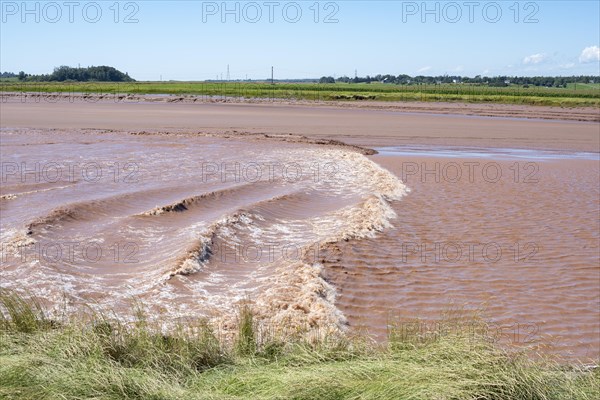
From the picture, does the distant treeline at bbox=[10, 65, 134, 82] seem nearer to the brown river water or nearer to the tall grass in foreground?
the brown river water

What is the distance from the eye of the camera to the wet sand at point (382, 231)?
7.77m

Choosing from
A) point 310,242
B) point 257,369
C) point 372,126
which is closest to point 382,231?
point 310,242

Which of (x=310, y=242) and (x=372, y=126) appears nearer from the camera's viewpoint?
(x=310, y=242)

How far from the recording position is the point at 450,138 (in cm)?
2842

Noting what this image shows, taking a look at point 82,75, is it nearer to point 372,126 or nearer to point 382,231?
point 372,126

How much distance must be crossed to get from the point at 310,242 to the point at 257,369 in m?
5.63

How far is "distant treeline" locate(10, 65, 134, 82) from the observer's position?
119 m

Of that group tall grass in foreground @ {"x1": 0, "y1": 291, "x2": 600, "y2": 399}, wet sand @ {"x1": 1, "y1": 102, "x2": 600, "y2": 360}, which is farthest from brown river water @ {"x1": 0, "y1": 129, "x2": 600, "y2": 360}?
tall grass in foreground @ {"x1": 0, "y1": 291, "x2": 600, "y2": 399}

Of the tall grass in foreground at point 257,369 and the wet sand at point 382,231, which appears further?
the wet sand at point 382,231

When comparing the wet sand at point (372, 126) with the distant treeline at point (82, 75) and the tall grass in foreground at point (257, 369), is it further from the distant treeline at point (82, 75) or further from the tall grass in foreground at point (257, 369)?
the distant treeline at point (82, 75)

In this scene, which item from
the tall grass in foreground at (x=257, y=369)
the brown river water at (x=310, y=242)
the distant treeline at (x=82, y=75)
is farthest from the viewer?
the distant treeline at (x=82, y=75)

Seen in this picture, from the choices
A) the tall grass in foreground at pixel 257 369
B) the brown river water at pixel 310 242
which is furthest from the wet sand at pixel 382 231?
the tall grass in foreground at pixel 257 369

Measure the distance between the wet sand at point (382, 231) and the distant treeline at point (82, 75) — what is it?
104m

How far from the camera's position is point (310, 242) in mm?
10289
